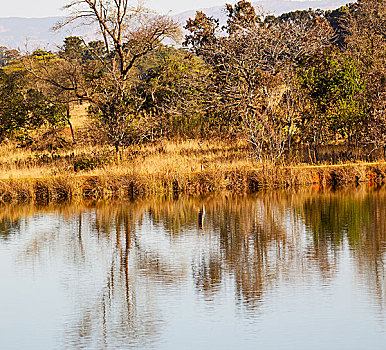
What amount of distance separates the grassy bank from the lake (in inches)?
115

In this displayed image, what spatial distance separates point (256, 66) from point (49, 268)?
1642 centimetres

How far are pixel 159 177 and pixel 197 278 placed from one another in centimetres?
1134

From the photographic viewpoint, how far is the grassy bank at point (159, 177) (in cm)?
2217

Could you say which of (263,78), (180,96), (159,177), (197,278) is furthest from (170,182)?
(197,278)

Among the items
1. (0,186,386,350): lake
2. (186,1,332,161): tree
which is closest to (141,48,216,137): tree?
(186,1,332,161): tree

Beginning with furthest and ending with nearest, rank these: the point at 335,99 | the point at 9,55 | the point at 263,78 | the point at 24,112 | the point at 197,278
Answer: the point at 9,55
the point at 24,112
the point at 335,99
the point at 263,78
the point at 197,278

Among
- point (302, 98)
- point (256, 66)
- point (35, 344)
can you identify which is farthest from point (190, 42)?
point (35, 344)

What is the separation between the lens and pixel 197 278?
1160cm

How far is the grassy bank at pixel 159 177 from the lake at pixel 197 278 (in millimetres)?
2910

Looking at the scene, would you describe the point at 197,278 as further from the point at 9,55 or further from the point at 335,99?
the point at 9,55

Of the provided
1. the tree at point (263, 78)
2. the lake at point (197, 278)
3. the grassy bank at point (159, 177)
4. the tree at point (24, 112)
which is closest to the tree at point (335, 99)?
the tree at point (263, 78)

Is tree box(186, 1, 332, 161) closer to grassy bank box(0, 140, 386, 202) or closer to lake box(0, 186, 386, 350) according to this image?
grassy bank box(0, 140, 386, 202)

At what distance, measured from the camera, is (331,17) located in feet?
206

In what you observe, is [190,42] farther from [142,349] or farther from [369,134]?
[142,349]
